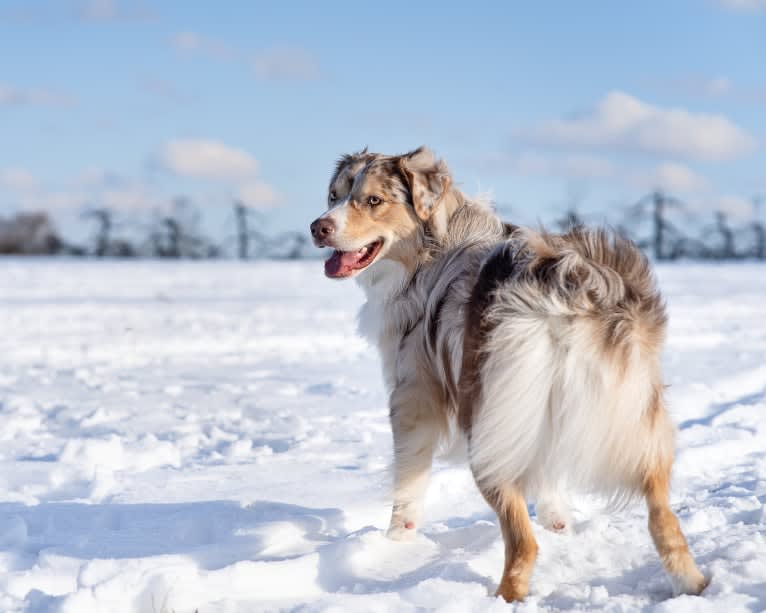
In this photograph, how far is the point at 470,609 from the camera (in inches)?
113

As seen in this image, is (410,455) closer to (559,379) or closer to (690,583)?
(559,379)

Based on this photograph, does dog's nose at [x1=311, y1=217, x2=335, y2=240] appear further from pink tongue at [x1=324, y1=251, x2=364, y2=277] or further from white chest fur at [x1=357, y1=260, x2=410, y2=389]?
white chest fur at [x1=357, y1=260, x2=410, y2=389]

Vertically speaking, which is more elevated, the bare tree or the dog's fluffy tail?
the dog's fluffy tail

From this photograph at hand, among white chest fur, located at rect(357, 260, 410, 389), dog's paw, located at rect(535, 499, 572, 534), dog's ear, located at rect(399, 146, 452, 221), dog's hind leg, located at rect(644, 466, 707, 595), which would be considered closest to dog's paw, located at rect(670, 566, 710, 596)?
dog's hind leg, located at rect(644, 466, 707, 595)

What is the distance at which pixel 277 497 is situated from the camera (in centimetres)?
458

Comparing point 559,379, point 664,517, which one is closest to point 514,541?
point 664,517

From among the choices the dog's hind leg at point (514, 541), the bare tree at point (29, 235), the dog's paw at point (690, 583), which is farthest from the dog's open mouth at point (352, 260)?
the bare tree at point (29, 235)

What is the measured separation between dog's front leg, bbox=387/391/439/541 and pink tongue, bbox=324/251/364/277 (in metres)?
0.71

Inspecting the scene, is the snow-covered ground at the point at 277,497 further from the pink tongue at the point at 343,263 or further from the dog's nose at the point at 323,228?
the dog's nose at the point at 323,228

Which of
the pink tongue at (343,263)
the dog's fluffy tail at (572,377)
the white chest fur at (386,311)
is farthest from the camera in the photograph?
the pink tongue at (343,263)

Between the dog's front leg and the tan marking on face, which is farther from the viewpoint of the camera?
the tan marking on face

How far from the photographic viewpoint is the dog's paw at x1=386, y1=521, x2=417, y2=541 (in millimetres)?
3786

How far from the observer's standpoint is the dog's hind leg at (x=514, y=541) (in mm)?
3076

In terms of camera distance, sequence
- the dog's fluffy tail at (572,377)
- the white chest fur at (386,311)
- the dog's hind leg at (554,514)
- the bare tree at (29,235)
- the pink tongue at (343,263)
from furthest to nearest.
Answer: the bare tree at (29,235), the pink tongue at (343,263), the white chest fur at (386,311), the dog's hind leg at (554,514), the dog's fluffy tail at (572,377)
